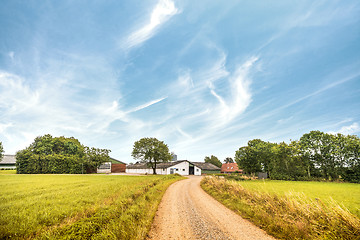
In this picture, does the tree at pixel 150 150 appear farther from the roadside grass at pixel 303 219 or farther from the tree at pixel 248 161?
the roadside grass at pixel 303 219

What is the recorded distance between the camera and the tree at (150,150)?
47.2 m

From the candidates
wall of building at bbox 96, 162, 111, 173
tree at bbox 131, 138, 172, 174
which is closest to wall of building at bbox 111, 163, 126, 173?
wall of building at bbox 96, 162, 111, 173

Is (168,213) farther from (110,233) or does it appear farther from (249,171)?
(249,171)

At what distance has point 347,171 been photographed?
124 feet

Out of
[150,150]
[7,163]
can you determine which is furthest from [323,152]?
[7,163]

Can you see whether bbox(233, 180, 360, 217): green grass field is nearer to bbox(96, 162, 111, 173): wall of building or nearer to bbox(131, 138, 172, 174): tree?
bbox(131, 138, 172, 174): tree

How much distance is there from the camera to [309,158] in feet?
141

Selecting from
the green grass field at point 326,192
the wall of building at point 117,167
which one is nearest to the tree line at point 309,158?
the green grass field at point 326,192

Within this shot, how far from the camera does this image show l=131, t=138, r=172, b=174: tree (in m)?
47.2

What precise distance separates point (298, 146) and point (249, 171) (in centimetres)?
1483

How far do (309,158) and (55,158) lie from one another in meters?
73.3

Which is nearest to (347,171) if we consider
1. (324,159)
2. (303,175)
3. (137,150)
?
(324,159)

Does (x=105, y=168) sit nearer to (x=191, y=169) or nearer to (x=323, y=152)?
(x=191, y=169)

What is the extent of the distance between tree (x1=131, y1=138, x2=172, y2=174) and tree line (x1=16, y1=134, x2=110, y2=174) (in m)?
22.0
